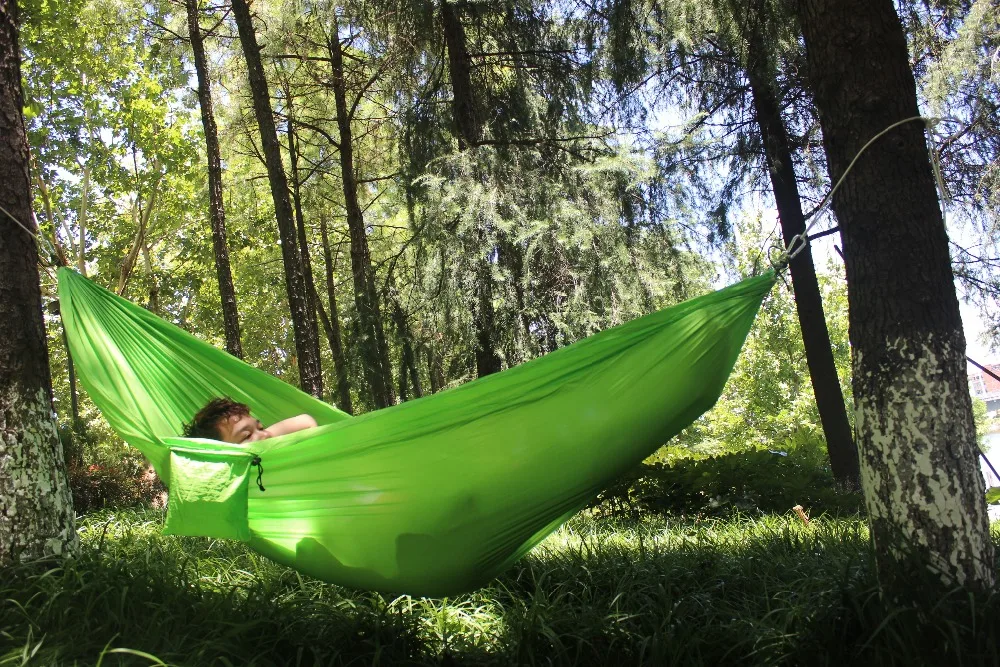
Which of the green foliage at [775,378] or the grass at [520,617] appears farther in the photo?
the green foliage at [775,378]

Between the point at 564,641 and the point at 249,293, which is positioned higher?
the point at 249,293

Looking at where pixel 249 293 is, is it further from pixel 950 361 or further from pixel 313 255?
pixel 950 361

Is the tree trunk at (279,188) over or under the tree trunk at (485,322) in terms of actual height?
over

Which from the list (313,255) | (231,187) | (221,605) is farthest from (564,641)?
(313,255)

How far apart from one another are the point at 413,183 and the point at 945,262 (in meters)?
3.12

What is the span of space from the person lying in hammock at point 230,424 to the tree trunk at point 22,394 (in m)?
0.46

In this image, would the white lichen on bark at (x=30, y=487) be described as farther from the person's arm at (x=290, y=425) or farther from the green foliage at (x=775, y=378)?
the green foliage at (x=775, y=378)

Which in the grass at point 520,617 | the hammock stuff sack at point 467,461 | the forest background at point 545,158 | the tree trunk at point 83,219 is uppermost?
the tree trunk at point 83,219

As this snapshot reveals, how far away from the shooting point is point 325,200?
31.6ft

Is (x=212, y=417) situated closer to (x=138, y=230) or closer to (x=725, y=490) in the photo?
(x=725, y=490)

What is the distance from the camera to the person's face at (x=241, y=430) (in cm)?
269

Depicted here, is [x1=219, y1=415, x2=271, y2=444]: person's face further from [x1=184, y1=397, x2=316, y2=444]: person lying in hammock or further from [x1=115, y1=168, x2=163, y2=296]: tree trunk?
[x1=115, y1=168, x2=163, y2=296]: tree trunk

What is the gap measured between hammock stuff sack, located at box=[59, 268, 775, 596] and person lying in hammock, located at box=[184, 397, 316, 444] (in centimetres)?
54

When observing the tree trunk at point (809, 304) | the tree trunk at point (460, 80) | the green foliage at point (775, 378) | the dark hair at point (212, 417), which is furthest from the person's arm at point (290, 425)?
the green foliage at point (775, 378)
